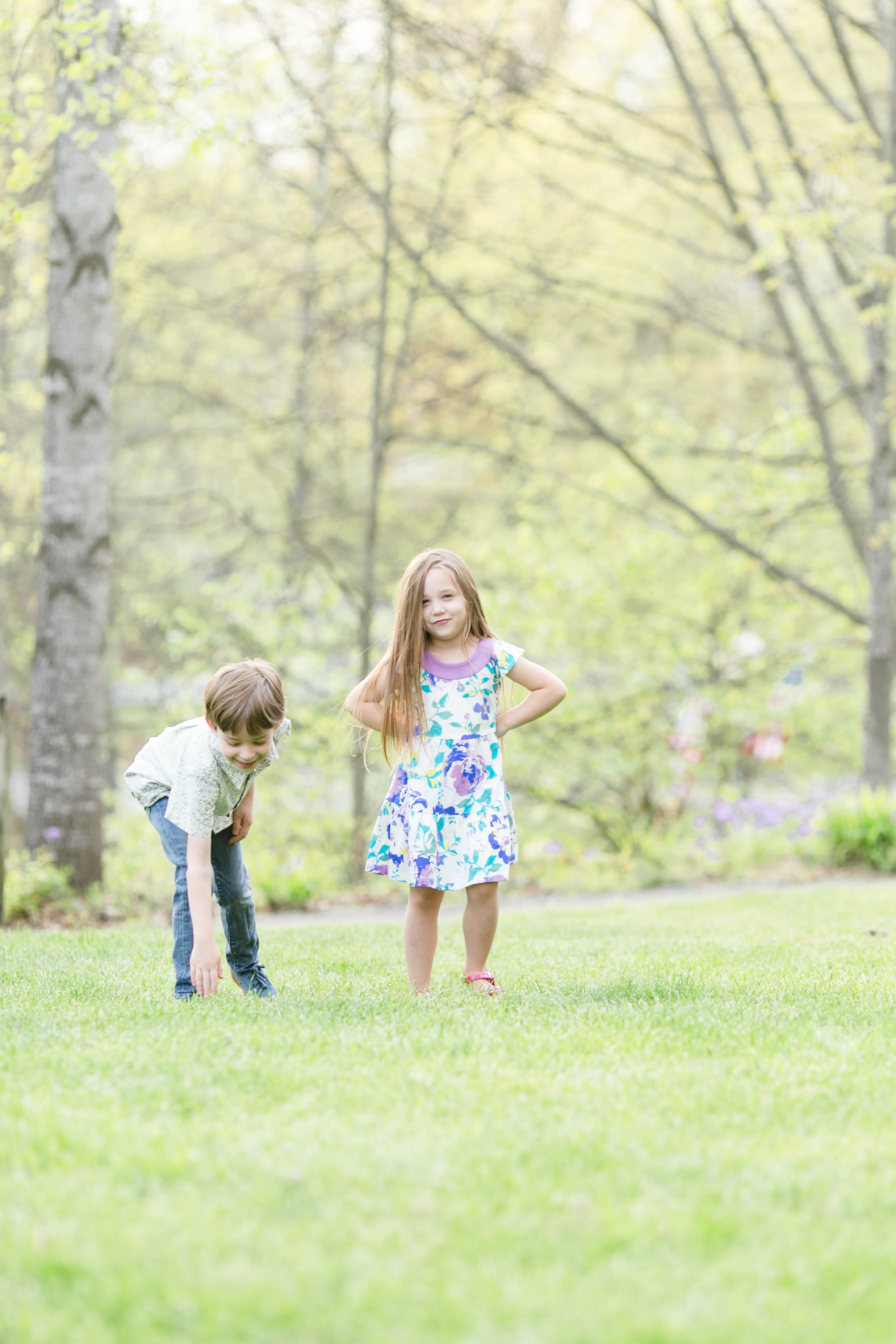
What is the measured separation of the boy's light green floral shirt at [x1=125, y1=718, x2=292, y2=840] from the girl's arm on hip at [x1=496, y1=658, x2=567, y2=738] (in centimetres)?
82

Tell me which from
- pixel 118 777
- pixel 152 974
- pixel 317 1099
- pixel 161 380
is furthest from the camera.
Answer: pixel 118 777

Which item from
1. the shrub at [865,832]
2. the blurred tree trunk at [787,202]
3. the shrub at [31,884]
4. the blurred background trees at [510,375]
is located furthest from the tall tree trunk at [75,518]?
the shrub at [865,832]

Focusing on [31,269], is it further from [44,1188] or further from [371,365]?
[44,1188]

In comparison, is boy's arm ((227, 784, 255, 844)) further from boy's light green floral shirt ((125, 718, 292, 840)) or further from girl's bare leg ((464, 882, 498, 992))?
girl's bare leg ((464, 882, 498, 992))

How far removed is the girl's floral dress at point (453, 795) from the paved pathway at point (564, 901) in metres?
3.10

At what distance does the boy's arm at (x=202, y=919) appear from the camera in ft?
13.5

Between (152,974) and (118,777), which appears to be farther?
(118,777)

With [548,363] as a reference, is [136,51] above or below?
below

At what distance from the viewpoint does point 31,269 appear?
14.5m

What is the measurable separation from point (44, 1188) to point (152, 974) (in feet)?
8.42

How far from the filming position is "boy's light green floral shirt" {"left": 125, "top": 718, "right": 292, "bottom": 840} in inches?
170

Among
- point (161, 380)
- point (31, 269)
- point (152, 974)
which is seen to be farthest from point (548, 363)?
point (152, 974)

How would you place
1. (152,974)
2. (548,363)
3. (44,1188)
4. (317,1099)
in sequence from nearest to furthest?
1. (44,1188)
2. (317,1099)
3. (152,974)
4. (548,363)

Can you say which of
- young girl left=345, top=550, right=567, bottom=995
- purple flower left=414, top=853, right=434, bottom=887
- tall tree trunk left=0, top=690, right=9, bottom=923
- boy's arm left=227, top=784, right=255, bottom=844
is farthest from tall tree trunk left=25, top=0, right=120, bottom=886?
purple flower left=414, top=853, right=434, bottom=887
